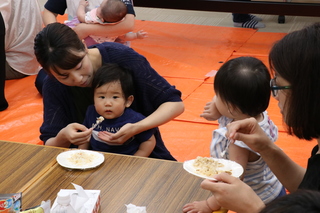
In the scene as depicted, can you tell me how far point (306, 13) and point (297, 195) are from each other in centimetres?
429

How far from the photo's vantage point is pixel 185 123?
10.5ft

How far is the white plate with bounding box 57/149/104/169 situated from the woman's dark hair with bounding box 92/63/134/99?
1.14 feet

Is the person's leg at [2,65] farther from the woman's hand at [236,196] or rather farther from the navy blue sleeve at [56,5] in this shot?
the woman's hand at [236,196]

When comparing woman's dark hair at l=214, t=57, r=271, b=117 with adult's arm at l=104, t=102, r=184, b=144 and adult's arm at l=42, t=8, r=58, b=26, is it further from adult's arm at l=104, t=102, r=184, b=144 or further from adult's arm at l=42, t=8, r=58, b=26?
adult's arm at l=42, t=8, r=58, b=26

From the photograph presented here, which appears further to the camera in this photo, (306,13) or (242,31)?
(242,31)

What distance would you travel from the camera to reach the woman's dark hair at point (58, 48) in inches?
73.4

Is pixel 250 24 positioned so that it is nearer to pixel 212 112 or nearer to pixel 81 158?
pixel 212 112

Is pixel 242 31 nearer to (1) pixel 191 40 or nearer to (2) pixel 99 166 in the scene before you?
(1) pixel 191 40

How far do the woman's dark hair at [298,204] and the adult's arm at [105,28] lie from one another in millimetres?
2854

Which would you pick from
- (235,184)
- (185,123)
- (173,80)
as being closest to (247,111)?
(235,184)

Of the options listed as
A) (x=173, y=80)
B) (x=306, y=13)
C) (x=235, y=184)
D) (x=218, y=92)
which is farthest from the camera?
(x=306, y=13)

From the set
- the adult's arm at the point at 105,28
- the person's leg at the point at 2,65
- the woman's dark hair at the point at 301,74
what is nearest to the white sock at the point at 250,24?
the adult's arm at the point at 105,28

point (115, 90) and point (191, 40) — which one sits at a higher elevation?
point (115, 90)

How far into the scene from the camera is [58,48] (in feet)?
6.11
